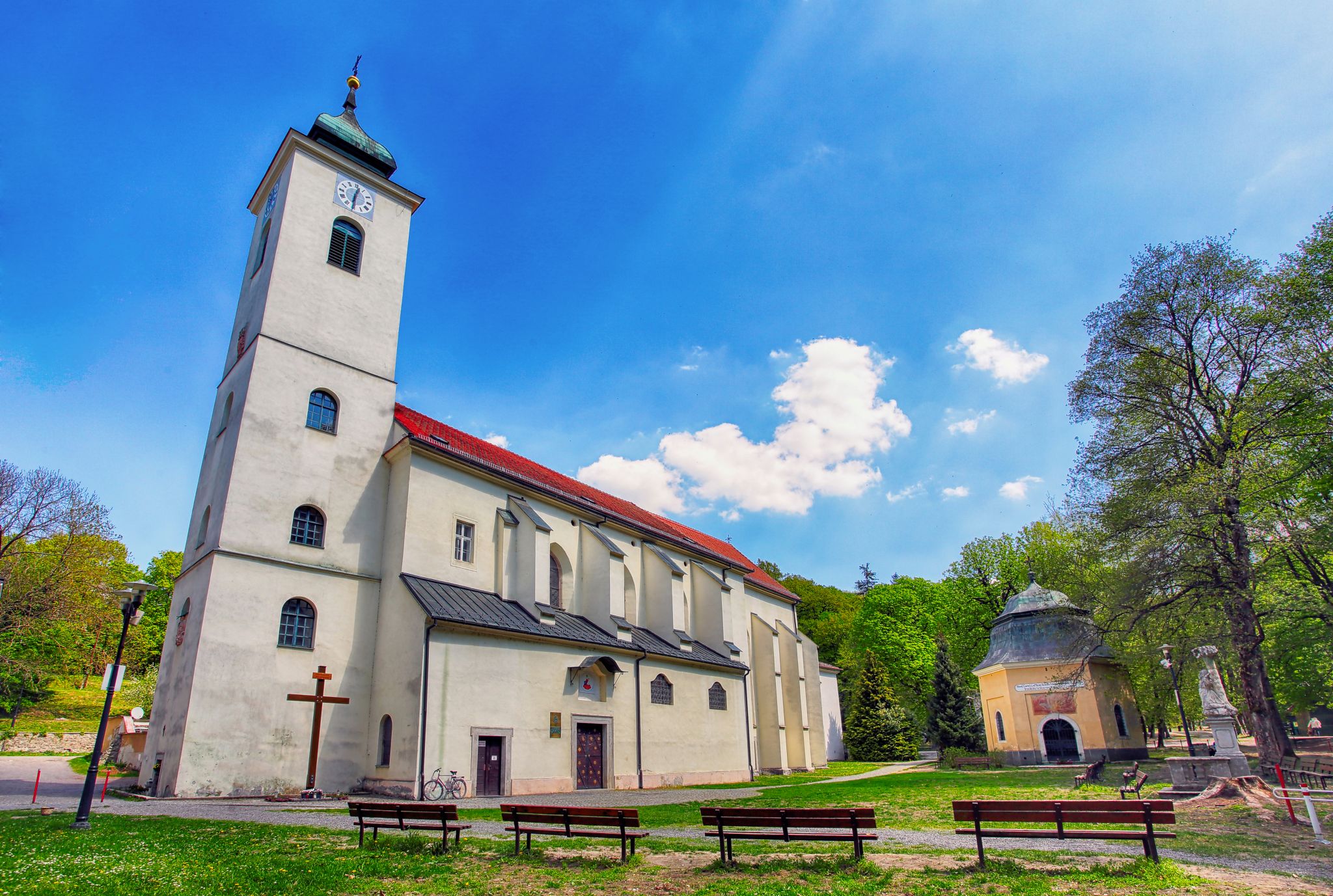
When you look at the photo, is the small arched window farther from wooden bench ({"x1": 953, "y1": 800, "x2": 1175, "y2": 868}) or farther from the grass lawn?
wooden bench ({"x1": 953, "y1": 800, "x2": 1175, "y2": 868})

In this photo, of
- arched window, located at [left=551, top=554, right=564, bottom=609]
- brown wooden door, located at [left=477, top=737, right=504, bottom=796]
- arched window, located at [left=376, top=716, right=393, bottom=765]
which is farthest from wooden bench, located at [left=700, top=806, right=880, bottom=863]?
arched window, located at [left=551, top=554, right=564, bottom=609]

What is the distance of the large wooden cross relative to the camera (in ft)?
58.2

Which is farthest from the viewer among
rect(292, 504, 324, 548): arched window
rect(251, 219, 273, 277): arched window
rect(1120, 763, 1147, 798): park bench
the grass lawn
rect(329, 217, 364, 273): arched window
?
rect(329, 217, 364, 273): arched window

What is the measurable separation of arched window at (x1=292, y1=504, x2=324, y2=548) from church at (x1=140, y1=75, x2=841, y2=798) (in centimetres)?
5

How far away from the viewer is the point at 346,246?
77.7 feet

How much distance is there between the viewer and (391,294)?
24.4 m

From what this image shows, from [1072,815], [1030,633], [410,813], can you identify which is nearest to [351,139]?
[410,813]

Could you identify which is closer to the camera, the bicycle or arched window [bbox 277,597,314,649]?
the bicycle

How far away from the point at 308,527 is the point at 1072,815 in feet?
62.7

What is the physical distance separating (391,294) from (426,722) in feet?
47.5

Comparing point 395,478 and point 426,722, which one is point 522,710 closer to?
point 426,722

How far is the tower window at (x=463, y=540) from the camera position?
→ 2192 cm

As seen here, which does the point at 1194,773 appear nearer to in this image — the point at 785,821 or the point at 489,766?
the point at 785,821

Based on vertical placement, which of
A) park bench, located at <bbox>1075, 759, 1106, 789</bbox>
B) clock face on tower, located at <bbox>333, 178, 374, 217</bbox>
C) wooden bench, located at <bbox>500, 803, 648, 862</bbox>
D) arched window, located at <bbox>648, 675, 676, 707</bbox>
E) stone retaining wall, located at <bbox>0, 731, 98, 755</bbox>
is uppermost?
clock face on tower, located at <bbox>333, 178, 374, 217</bbox>
